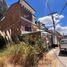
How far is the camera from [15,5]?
2748cm

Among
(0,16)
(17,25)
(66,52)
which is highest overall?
(0,16)

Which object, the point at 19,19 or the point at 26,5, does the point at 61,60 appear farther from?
the point at 26,5

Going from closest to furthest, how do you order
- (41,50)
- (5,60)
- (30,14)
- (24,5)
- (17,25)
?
(5,60) → (41,50) → (17,25) → (24,5) → (30,14)

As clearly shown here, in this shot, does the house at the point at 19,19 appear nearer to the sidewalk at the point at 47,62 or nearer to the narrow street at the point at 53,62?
the narrow street at the point at 53,62

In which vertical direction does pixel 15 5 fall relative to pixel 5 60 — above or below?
above

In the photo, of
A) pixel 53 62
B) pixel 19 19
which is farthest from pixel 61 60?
pixel 19 19

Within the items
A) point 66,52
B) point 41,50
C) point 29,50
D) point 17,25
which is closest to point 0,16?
point 17,25

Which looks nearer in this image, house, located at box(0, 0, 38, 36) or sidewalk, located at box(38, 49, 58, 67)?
sidewalk, located at box(38, 49, 58, 67)

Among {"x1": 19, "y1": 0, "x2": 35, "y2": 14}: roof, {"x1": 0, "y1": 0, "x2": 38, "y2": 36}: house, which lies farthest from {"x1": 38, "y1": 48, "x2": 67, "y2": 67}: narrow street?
{"x1": 19, "y1": 0, "x2": 35, "y2": 14}: roof

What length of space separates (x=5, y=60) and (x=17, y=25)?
1564 centimetres

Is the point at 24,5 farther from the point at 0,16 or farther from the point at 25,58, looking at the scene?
the point at 25,58

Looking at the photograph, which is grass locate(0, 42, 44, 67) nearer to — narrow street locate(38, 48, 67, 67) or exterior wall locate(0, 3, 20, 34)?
narrow street locate(38, 48, 67, 67)

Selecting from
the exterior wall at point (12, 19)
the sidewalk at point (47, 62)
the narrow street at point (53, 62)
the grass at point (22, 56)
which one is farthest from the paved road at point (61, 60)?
the exterior wall at point (12, 19)

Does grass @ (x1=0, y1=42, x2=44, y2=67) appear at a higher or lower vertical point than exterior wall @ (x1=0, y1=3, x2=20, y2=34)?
lower
